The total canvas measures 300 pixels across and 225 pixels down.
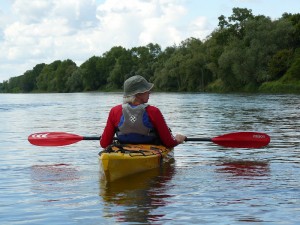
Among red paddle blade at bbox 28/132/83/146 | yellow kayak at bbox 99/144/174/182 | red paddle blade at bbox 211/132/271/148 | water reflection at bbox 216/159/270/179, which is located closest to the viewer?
yellow kayak at bbox 99/144/174/182

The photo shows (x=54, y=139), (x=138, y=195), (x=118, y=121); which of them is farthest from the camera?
(x=54, y=139)

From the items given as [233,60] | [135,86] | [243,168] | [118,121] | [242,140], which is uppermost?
[233,60]

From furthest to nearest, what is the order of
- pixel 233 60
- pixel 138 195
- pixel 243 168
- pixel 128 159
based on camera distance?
pixel 233 60
pixel 243 168
pixel 128 159
pixel 138 195

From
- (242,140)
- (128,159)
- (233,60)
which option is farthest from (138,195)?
(233,60)

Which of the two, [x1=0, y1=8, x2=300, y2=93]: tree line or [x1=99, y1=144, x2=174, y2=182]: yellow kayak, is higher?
[x1=0, y1=8, x2=300, y2=93]: tree line

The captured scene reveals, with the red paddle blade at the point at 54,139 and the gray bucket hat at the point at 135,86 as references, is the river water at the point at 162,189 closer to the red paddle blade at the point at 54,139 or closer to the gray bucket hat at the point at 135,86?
the red paddle blade at the point at 54,139

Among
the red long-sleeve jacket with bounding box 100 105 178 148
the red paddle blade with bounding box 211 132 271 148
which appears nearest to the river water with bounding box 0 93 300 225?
the red paddle blade with bounding box 211 132 271 148

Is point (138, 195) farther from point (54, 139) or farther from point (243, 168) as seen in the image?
point (54, 139)

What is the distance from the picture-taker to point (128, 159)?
28.6 ft

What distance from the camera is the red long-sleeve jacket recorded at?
922 centimetres

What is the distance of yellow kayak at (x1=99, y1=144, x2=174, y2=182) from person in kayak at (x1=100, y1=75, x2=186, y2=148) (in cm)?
19

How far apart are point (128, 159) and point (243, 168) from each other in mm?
2474

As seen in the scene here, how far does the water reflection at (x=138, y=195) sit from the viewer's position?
21.6 feet

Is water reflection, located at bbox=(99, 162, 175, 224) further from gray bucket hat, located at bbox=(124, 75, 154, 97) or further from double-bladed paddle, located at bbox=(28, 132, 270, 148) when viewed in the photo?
double-bladed paddle, located at bbox=(28, 132, 270, 148)
